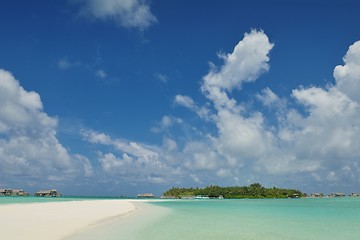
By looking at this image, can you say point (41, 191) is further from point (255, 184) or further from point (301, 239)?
point (301, 239)

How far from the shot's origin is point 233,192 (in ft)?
461

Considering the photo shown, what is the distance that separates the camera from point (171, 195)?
152125mm

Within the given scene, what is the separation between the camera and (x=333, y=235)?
59.1ft

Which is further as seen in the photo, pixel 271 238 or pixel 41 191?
pixel 41 191

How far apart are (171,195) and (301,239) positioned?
139 m

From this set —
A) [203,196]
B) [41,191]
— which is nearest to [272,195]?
[203,196]

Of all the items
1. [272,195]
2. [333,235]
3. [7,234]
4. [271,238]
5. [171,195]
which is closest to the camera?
[7,234]

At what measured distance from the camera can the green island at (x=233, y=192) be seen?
455 ft

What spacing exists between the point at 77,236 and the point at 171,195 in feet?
461

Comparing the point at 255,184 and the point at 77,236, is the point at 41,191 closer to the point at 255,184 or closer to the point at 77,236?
the point at 255,184

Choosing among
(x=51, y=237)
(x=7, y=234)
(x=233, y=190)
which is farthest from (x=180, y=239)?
(x=233, y=190)

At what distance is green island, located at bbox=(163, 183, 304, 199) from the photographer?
455 ft

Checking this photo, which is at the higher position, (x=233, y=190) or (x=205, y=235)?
(x=233, y=190)

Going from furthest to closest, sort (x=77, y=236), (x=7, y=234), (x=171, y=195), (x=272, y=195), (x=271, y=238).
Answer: (x=171, y=195)
(x=272, y=195)
(x=271, y=238)
(x=77, y=236)
(x=7, y=234)
